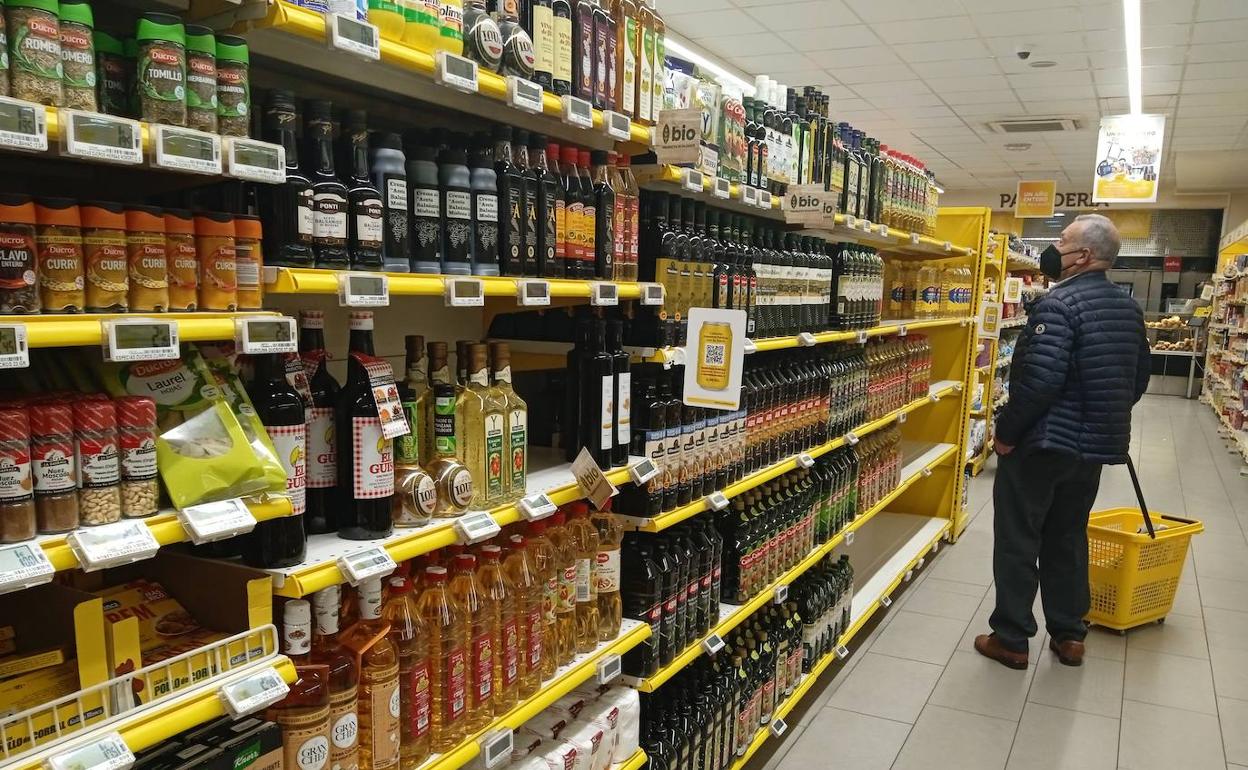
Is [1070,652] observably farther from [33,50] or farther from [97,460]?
[33,50]

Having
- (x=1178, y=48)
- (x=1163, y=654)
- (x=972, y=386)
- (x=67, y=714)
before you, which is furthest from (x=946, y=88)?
(x=67, y=714)

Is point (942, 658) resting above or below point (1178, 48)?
below

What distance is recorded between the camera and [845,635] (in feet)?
13.4

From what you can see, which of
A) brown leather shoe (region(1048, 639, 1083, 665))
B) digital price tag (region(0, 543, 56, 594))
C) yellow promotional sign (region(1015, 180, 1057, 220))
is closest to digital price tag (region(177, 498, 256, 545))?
digital price tag (region(0, 543, 56, 594))

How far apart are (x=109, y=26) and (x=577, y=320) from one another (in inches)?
48.9

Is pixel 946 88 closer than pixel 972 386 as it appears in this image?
No

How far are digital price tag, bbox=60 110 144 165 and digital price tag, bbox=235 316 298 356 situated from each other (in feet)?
0.90

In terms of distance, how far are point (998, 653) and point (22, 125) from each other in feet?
Answer: 14.5

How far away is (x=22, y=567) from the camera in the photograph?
109cm

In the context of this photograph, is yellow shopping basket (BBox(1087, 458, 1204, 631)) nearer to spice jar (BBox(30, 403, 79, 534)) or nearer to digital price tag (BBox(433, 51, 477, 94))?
digital price tag (BBox(433, 51, 477, 94))

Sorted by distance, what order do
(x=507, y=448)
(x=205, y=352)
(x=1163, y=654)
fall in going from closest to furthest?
(x=205, y=352) → (x=507, y=448) → (x=1163, y=654)

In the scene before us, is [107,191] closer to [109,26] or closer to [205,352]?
[109,26]

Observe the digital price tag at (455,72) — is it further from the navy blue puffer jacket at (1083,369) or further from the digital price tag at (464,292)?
the navy blue puffer jacket at (1083,369)

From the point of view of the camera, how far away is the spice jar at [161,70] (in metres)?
1.22
